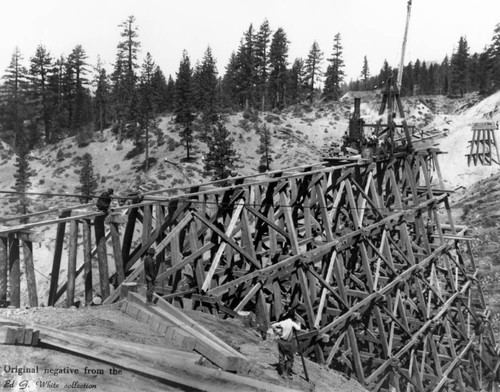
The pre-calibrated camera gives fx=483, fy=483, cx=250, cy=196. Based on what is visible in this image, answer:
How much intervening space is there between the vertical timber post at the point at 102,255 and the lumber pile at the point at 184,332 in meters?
1.09

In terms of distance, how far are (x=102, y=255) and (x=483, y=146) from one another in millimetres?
40867

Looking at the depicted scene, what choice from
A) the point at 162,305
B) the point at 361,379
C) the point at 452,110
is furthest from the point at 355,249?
the point at 452,110

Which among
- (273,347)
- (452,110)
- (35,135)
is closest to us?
(273,347)

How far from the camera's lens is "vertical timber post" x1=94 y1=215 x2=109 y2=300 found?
8064mm

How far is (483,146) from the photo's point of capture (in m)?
41.8

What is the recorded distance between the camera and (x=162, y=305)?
711cm

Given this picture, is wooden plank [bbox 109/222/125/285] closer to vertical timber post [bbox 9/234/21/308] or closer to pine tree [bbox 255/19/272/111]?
vertical timber post [bbox 9/234/21/308]

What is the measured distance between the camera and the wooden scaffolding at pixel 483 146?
41156 millimetres

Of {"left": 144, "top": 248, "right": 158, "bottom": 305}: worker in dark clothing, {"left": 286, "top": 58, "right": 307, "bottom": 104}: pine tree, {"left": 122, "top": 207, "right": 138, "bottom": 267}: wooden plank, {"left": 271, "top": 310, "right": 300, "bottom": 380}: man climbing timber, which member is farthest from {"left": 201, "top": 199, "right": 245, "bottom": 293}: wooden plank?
{"left": 286, "top": 58, "right": 307, "bottom": 104}: pine tree

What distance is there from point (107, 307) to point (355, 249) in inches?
269

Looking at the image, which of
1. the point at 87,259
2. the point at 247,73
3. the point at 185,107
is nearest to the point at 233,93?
the point at 247,73

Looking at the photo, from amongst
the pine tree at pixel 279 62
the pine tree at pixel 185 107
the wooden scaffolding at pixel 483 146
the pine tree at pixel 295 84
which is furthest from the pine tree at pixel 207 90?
the wooden scaffolding at pixel 483 146

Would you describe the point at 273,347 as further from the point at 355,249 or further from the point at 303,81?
the point at 303,81

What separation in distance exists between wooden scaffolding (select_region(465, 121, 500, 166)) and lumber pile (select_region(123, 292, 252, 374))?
39527 millimetres
